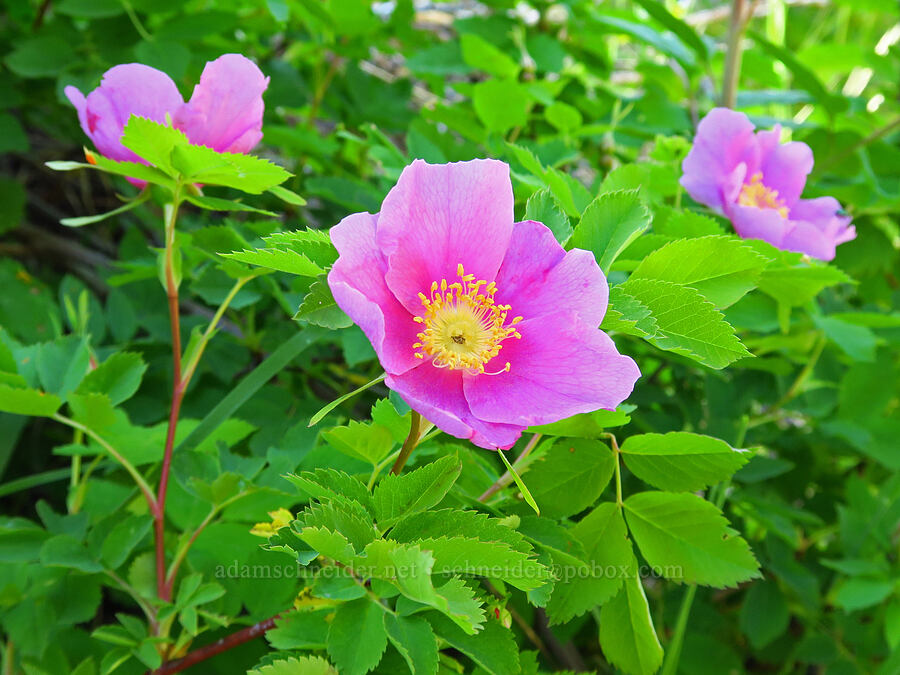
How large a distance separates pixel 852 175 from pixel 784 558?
70cm

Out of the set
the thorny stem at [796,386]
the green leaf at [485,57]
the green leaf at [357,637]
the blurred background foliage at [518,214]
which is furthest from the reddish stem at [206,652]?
the green leaf at [485,57]

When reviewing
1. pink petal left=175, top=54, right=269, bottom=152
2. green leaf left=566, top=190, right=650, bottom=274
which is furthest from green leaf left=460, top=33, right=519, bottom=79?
green leaf left=566, top=190, right=650, bottom=274

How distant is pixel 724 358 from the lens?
1.87 ft

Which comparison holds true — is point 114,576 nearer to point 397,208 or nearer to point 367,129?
point 397,208

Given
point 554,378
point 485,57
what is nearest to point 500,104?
point 485,57

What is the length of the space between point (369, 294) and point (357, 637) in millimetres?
241

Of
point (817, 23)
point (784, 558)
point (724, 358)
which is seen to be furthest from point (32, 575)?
point (817, 23)

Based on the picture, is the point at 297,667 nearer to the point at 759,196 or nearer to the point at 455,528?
the point at 455,528

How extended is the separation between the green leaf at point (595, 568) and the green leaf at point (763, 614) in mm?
677

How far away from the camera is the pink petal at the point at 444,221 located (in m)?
0.58

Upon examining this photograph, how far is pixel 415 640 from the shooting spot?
546mm

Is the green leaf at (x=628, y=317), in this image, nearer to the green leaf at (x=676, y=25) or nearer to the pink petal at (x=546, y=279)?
the pink petal at (x=546, y=279)

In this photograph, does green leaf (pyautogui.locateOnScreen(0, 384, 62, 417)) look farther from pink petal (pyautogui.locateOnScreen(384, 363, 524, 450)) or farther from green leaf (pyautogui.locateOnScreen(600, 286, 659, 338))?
green leaf (pyautogui.locateOnScreen(600, 286, 659, 338))

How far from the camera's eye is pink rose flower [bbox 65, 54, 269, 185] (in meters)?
0.74
